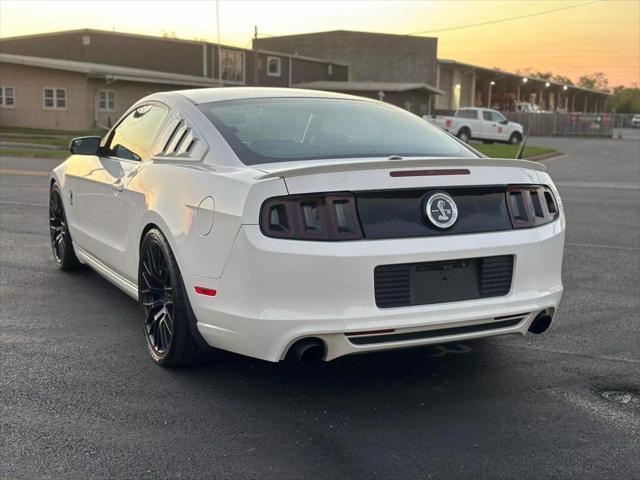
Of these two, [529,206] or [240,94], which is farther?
[240,94]

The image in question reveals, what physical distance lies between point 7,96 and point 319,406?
37.7 metres

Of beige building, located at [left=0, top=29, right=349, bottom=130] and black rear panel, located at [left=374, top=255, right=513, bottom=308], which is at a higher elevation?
beige building, located at [left=0, top=29, right=349, bottom=130]

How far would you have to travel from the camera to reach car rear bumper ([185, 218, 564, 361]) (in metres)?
3.32

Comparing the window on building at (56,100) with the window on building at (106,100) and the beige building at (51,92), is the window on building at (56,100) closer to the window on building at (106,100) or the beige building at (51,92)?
the beige building at (51,92)

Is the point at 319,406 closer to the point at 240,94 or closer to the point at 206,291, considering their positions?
the point at 206,291

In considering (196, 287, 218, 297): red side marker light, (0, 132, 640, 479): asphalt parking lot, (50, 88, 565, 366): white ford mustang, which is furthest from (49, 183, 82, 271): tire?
(196, 287, 218, 297): red side marker light

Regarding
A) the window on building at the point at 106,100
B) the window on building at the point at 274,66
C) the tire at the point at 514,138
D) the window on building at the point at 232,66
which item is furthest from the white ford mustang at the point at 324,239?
the window on building at the point at 274,66

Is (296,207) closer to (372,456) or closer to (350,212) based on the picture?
(350,212)

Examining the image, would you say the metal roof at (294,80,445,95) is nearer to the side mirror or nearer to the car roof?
the side mirror

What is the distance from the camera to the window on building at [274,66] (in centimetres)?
5341

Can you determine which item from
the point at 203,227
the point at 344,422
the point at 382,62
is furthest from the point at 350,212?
the point at 382,62

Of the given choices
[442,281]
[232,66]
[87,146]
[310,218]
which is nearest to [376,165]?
[310,218]

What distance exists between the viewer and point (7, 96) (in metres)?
37.1

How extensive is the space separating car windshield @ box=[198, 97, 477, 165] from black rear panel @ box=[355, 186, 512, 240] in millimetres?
619
